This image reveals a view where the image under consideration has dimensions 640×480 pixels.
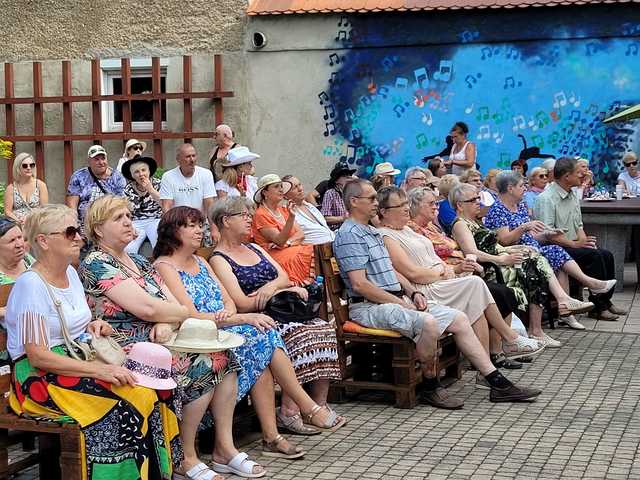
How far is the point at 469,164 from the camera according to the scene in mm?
14695

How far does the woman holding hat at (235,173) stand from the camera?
35.4ft

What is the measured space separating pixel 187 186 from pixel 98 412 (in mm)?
5956

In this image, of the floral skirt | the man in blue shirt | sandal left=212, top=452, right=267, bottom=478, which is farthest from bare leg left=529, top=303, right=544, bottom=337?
the floral skirt

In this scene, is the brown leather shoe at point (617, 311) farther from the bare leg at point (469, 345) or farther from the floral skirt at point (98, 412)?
the floral skirt at point (98, 412)

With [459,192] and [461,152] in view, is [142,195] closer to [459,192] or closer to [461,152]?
[459,192]

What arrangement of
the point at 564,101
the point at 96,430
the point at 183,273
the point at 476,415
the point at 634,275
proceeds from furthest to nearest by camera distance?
the point at 564,101 → the point at 634,275 → the point at 476,415 → the point at 183,273 → the point at 96,430

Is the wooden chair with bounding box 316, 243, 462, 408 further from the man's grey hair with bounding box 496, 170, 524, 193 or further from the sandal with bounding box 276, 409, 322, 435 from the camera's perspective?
the man's grey hair with bounding box 496, 170, 524, 193

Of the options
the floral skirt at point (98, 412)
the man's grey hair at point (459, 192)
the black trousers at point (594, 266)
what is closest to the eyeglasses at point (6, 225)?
the floral skirt at point (98, 412)

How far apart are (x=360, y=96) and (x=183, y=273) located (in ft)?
35.0

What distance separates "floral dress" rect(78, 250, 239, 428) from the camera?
559 cm

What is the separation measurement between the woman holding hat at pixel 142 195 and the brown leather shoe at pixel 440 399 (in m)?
3.68

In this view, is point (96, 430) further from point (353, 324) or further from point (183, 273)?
point (353, 324)

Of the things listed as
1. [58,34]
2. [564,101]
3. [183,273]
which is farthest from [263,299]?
[58,34]

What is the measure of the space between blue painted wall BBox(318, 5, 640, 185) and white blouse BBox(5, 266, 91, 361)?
37.6 feet
